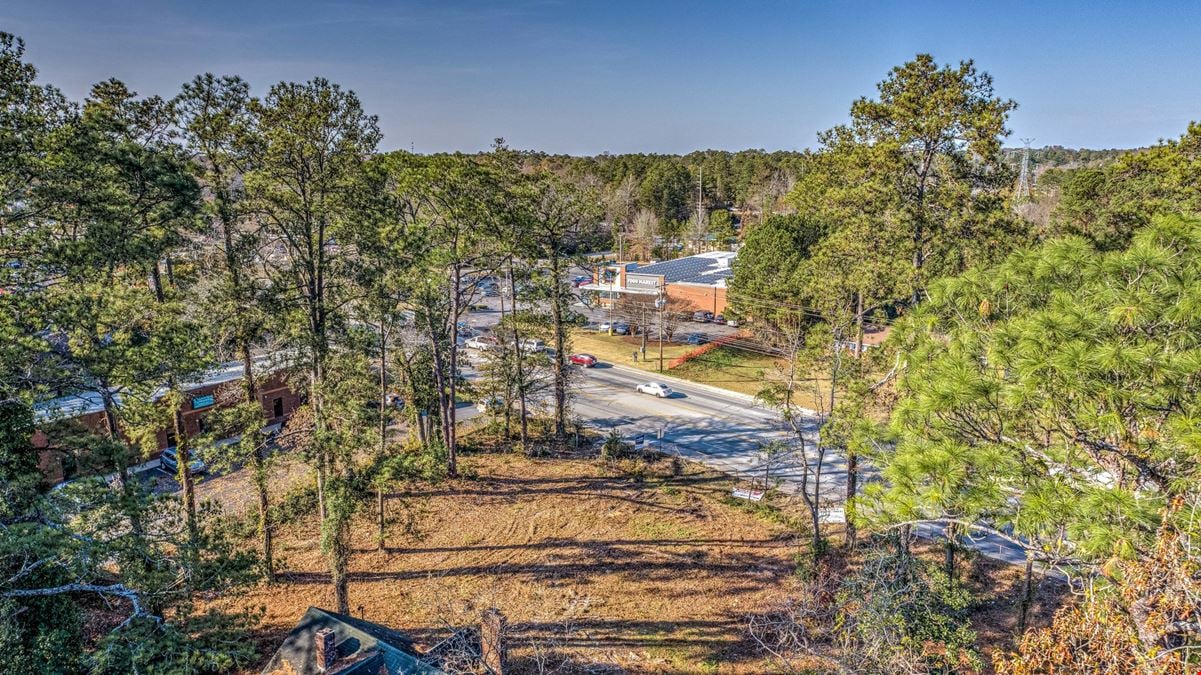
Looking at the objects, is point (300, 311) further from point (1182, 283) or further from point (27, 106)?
point (1182, 283)

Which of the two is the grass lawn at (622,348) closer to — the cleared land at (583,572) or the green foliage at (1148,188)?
the cleared land at (583,572)

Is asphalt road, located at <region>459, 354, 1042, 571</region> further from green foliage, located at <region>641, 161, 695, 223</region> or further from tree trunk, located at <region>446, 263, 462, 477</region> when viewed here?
green foliage, located at <region>641, 161, 695, 223</region>

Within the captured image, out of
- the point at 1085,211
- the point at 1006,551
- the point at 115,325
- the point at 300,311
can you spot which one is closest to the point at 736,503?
the point at 1006,551

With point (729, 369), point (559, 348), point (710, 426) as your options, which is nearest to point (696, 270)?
point (729, 369)

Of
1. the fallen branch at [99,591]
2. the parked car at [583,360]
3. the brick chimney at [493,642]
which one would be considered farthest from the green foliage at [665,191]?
the fallen branch at [99,591]

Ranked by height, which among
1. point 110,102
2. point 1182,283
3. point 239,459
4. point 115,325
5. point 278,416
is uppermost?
point 110,102

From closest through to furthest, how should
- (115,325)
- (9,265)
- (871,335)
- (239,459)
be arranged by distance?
(9,265) < (115,325) < (239,459) < (871,335)

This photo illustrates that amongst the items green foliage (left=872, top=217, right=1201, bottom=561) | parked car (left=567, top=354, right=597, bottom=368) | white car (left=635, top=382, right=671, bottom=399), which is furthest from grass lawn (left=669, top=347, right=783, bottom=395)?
green foliage (left=872, top=217, right=1201, bottom=561)
